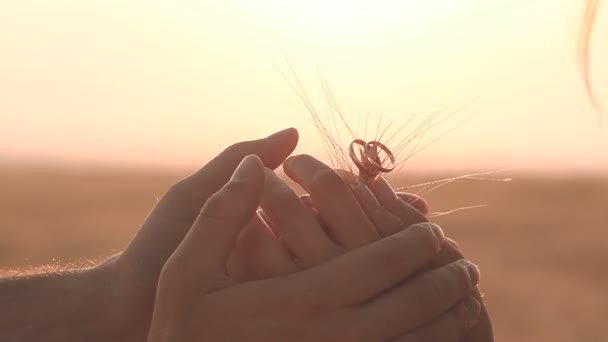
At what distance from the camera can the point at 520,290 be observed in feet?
48.0

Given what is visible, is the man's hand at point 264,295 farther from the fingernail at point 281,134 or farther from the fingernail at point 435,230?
the fingernail at point 281,134

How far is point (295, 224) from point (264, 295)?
1.05 feet

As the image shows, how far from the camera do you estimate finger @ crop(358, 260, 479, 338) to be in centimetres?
211

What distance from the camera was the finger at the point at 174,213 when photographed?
2.75 m

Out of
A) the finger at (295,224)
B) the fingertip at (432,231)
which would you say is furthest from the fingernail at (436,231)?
the finger at (295,224)

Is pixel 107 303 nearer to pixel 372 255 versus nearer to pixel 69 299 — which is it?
pixel 69 299

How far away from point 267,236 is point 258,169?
0.33 m

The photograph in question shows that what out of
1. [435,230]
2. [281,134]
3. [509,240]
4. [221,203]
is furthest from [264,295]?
[509,240]

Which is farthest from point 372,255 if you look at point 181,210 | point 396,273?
point 181,210

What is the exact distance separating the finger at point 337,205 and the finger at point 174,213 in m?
0.32

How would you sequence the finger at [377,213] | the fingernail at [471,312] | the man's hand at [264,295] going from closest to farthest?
1. the man's hand at [264,295]
2. the fingernail at [471,312]
3. the finger at [377,213]

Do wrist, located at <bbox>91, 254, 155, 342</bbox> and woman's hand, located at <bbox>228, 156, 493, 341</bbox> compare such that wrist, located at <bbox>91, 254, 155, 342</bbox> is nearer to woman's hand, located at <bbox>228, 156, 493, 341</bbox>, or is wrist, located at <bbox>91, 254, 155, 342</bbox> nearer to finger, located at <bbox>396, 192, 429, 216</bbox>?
woman's hand, located at <bbox>228, 156, 493, 341</bbox>

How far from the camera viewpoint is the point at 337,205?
2.39 meters

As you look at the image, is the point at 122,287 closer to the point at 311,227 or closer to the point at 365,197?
the point at 311,227
